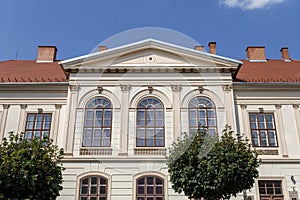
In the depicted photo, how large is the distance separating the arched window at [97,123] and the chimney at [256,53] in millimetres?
10592

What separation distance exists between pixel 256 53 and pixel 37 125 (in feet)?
45.5

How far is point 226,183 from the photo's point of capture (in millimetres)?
11992

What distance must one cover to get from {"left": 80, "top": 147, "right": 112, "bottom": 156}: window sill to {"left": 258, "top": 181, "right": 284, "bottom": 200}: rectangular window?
6539 millimetres

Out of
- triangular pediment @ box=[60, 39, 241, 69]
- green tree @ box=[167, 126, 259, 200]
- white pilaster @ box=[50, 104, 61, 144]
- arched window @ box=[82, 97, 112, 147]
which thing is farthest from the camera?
triangular pediment @ box=[60, 39, 241, 69]

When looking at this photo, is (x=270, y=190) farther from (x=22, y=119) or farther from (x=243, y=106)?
(x=22, y=119)

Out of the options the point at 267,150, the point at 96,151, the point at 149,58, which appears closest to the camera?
the point at 96,151

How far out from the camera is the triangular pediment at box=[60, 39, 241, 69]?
656 inches

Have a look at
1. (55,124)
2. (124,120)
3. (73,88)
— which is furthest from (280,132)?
(55,124)

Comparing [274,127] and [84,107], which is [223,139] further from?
[84,107]

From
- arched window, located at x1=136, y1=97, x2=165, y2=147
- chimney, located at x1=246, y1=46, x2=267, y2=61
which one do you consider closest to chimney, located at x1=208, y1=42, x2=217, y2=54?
chimney, located at x1=246, y1=46, x2=267, y2=61

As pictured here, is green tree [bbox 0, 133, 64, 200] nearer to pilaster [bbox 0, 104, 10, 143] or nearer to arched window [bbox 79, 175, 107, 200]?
arched window [bbox 79, 175, 107, 200]

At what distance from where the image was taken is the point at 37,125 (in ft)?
54.4

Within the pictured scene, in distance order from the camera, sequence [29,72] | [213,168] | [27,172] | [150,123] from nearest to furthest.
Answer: [27,172]
[213,168]
[150,123]
[29,72]

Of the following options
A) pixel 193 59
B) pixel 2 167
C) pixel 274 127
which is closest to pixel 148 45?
pixel 193 59
